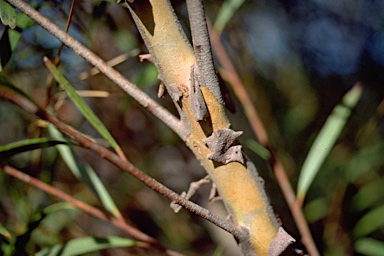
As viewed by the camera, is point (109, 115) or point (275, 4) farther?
point (275, 4)

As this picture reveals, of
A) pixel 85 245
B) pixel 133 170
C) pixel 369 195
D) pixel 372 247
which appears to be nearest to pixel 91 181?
pixel 85 245

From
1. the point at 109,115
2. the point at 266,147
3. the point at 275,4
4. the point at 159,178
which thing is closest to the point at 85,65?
the point at 109,115

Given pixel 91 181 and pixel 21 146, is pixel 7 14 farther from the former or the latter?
pixel 91 181

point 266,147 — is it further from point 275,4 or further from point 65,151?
point 275,4

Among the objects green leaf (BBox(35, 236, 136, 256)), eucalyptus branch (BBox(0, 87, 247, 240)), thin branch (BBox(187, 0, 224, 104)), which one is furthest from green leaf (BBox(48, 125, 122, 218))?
thin branch (BBox(187, 0, 224, 104))

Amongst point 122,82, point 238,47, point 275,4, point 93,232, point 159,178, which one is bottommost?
point 93,232

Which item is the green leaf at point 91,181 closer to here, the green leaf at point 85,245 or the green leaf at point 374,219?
the green leaf at point 85,245

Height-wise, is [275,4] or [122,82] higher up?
[275,4]

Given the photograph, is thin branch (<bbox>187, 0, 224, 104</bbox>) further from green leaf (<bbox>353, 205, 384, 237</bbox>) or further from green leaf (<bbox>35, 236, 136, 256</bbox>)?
green leaf (<bbox>353, 205, 384, 237</bbox>)
